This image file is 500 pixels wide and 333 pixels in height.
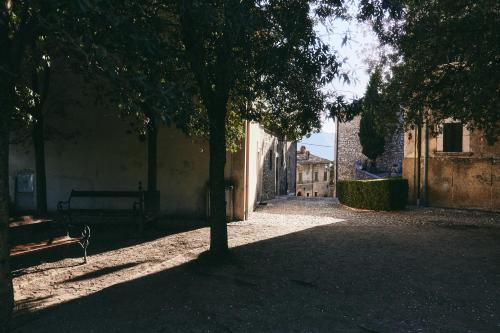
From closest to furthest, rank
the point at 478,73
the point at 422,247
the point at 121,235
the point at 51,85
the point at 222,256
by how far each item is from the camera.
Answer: the point at 222,256 → the point at 478,73 → the point at 422,247 → the point at 121,235 → the point at 51,85

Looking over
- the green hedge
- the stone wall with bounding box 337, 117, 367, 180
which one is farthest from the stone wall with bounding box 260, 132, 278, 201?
the stone wall with bounding box 337, 117, 367, 180

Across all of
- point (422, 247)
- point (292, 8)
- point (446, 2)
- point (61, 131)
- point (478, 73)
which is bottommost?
point (422, 247)

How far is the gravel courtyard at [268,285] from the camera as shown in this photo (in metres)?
4.69

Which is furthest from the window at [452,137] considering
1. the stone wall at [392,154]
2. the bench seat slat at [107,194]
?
the bench seat slat at [107,194]

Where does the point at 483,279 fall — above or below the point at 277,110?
below

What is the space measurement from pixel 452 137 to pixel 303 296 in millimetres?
14396

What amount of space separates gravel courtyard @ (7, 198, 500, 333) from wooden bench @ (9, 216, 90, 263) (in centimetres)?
44

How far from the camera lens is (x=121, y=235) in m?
9.98

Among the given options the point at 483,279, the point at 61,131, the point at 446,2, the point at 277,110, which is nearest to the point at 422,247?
the point at 483,279

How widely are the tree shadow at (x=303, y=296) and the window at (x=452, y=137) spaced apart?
30.5 ft

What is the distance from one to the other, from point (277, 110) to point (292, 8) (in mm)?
2282

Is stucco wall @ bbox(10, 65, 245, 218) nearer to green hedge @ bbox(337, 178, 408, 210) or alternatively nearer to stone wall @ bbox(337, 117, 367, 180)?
green hedge @ bbox(337, 178, 408, 210)

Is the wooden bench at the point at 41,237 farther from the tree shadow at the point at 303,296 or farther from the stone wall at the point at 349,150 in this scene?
the stone wall at the point at 349,150

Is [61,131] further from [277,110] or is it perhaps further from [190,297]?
[190,297]
